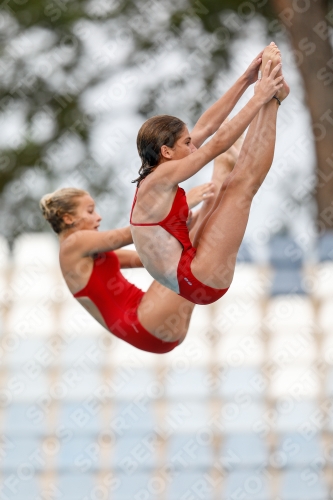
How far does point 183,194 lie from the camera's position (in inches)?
105

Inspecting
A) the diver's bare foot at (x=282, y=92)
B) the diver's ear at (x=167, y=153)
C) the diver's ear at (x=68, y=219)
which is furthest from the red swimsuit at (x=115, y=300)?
A: the diver's bare foot at (x=282, y=92)

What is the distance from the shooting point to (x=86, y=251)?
3.07 metres

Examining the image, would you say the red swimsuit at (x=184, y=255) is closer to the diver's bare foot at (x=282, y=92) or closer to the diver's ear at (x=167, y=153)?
the diver's ear at (x=167, y=153)

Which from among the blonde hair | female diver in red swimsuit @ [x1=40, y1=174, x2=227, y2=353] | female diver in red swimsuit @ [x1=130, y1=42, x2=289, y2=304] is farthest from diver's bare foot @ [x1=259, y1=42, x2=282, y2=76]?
the blonde hair

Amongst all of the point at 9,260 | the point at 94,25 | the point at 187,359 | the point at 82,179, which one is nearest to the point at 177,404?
the point at 187,359

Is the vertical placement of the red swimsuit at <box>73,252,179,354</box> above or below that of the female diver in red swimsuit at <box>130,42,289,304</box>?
below

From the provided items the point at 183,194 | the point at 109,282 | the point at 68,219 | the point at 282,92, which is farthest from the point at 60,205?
the point at 282,92

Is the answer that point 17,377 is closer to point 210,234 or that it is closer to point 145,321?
point 145,321

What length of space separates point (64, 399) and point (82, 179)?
247 centimetres

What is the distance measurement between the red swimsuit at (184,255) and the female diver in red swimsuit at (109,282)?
0.27 meters

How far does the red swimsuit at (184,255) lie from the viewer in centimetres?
264

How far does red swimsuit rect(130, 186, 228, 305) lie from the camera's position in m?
2.64

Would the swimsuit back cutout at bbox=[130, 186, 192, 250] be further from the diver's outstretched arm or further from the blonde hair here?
the blonde hair

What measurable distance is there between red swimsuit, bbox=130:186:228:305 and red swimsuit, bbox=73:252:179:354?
18.6 inches
